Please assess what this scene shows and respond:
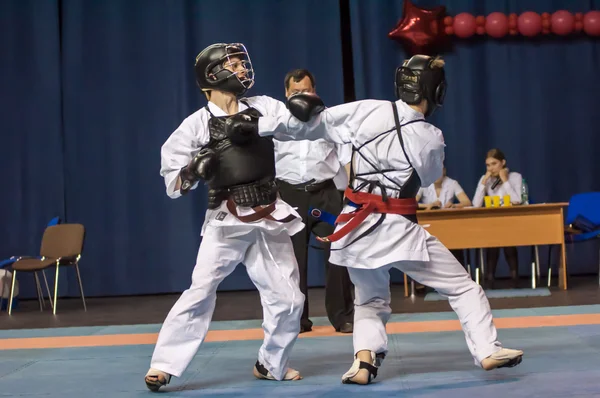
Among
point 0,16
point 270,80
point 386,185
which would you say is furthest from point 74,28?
point 386,185

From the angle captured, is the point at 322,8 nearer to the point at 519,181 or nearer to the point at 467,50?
the point at 467,50

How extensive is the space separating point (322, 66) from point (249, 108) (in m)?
5.05

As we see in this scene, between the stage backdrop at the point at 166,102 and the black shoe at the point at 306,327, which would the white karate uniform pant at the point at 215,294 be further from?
the stage backdrop at the point at 166,102

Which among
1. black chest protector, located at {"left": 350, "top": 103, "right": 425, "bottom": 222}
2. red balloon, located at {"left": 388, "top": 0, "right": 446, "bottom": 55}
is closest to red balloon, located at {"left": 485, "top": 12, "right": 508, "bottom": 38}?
red balloon, located at {"left": 388, "top": 0, "right": 446, "bottom": 55}

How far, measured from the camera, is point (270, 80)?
8.38 metres

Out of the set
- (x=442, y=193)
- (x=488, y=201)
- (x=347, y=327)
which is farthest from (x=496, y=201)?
(x=347, y=327)

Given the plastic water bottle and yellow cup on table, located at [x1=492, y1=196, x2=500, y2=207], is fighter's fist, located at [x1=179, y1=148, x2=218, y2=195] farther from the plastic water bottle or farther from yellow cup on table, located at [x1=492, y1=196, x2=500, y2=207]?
the plastic water bottle

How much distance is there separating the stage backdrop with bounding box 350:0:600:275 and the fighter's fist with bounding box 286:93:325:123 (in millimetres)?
5402

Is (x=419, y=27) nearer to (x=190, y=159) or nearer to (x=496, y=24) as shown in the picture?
(x=496, y=24)

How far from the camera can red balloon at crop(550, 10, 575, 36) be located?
807cm

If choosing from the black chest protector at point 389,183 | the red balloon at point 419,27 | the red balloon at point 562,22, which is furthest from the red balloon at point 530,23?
the black chest protector at point 389,183

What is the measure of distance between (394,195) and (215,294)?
890 millimetres

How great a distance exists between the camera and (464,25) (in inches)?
319

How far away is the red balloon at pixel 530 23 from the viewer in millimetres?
8055
